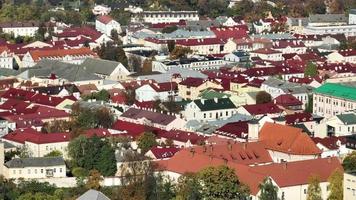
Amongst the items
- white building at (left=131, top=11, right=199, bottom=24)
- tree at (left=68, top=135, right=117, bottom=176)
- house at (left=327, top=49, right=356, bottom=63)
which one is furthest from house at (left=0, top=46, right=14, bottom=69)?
tree at (left=68, top=135, right=117, bottom=176)

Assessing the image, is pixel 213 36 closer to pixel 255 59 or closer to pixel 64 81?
pixel 255 59

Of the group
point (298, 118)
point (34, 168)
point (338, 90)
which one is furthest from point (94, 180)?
point (338, 90)

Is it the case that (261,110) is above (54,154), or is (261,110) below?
below

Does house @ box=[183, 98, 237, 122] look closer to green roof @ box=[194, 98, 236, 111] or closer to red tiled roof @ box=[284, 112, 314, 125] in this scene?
green roof @ box=[194, 98, 236, 111]

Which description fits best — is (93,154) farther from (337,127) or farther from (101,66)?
(101,66)

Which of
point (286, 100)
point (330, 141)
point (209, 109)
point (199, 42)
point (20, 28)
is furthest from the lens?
point (20, 28)

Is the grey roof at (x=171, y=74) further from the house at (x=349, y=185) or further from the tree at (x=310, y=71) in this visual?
the house at (x=349, y=185)

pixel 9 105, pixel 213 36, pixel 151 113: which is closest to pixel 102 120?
pixel 151 113
